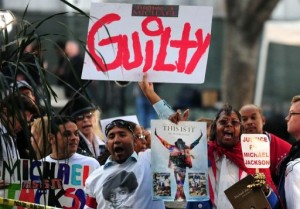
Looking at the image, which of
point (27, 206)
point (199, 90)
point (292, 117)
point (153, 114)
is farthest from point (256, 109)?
point (199, 90)

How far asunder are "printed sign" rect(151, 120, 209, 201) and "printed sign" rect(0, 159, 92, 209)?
3.42ft

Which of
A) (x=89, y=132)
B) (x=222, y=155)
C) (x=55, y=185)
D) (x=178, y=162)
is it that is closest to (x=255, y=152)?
(x=222, y=155)

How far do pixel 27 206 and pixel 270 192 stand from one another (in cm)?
164

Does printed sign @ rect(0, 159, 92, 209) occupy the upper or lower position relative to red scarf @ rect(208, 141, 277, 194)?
lower

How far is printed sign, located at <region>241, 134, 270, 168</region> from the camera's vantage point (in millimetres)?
8844

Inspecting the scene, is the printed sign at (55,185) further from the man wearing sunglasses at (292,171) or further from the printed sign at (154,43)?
the man wearing sunglasses at (292,171)

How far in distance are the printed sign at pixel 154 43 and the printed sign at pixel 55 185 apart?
1014 mm

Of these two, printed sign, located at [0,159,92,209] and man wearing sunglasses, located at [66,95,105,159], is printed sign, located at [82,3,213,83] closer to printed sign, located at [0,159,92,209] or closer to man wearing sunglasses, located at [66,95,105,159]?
printed sign, located at [0,159,92,209]

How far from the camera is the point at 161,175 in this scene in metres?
9.02

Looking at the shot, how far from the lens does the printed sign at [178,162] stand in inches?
355

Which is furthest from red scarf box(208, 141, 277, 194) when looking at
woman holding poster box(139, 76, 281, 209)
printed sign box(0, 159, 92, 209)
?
printed sign box(0, 159, 92, 209)

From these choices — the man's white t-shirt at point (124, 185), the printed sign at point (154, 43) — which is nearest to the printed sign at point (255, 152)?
the printed sign at point (154, 43)

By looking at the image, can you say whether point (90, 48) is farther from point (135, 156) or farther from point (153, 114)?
point (153, 114)

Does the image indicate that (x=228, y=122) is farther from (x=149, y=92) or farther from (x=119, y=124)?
(x=119, y=124)
